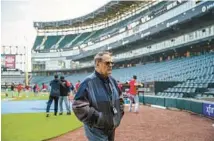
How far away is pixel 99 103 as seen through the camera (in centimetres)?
373

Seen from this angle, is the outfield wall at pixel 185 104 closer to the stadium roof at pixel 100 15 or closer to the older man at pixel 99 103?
the older man at pixel 99 103

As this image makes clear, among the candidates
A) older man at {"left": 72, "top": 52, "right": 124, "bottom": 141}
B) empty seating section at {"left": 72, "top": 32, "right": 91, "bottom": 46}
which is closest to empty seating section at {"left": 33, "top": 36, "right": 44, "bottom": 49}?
empty seating section at {"left": 72, "top": 32, "right": 91, "bottom": 46}

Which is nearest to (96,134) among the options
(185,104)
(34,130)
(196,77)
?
(34,130)

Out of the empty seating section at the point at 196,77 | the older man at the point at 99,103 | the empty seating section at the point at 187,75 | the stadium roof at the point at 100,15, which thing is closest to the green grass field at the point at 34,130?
the older man at the point at 99,103

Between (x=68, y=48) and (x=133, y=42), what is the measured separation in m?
37.1

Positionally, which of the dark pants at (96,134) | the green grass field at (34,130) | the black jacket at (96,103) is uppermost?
the black jacket at (96,103)

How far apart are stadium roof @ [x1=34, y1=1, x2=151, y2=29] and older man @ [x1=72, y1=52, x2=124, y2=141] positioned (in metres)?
60.5

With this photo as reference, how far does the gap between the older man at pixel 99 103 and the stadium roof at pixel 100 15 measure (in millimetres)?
60475

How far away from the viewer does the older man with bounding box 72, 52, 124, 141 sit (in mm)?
3629

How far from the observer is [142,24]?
1930 inches

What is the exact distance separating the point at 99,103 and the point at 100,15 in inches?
2861

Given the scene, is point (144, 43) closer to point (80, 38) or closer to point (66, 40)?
point (80, 38)

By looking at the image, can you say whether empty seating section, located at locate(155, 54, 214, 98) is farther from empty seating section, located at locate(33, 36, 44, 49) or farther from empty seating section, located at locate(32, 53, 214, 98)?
empty seating section, located at locate(33, 36, 44, 49)

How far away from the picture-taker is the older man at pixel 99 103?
363 centimetres
